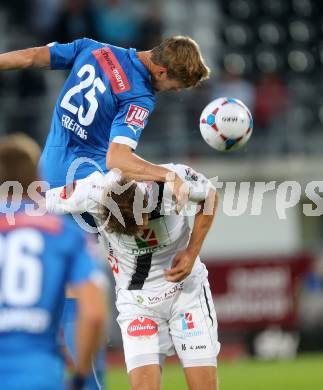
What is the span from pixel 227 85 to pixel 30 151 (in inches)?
465

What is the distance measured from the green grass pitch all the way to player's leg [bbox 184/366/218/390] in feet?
14.4

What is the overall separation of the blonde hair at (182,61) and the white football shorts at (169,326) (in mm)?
1252

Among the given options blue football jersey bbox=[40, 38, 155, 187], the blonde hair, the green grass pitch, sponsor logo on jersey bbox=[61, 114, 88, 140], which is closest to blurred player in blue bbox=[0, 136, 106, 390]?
the blonde hair

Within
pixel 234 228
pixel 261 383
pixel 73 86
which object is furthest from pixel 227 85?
pixel 73 86

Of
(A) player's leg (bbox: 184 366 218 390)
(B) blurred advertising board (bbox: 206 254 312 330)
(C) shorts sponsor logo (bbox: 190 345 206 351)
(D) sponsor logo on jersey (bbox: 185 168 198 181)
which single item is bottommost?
(B) blurred advertising board (bbox: 206 254 312 330)

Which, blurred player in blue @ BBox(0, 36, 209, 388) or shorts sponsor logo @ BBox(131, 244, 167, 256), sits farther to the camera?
blurred player in blue @ BBox(0, 36, 209, 388)

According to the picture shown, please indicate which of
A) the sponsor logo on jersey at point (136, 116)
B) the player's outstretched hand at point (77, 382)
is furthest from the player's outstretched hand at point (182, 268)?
the player's outstretched hand at point (77, 382)

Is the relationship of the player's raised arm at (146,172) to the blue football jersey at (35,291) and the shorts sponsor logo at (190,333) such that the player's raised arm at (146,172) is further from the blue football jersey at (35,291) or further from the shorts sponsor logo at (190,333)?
the blue football jersey at (35,291)

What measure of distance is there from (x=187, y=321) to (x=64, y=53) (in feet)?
6.51

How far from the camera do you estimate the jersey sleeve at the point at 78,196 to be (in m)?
6.41

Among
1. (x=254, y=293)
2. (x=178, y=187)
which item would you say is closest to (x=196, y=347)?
(x=178, y=187)

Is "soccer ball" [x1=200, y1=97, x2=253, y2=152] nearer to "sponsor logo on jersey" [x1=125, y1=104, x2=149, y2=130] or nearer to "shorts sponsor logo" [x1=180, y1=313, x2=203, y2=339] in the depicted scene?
"sponsor logo on jersey" [x1=125, y1=104, x2=149, y2=130]

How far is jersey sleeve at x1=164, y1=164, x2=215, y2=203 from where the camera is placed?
647 centimetres

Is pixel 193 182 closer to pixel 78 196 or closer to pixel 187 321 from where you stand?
pixel 78 196
